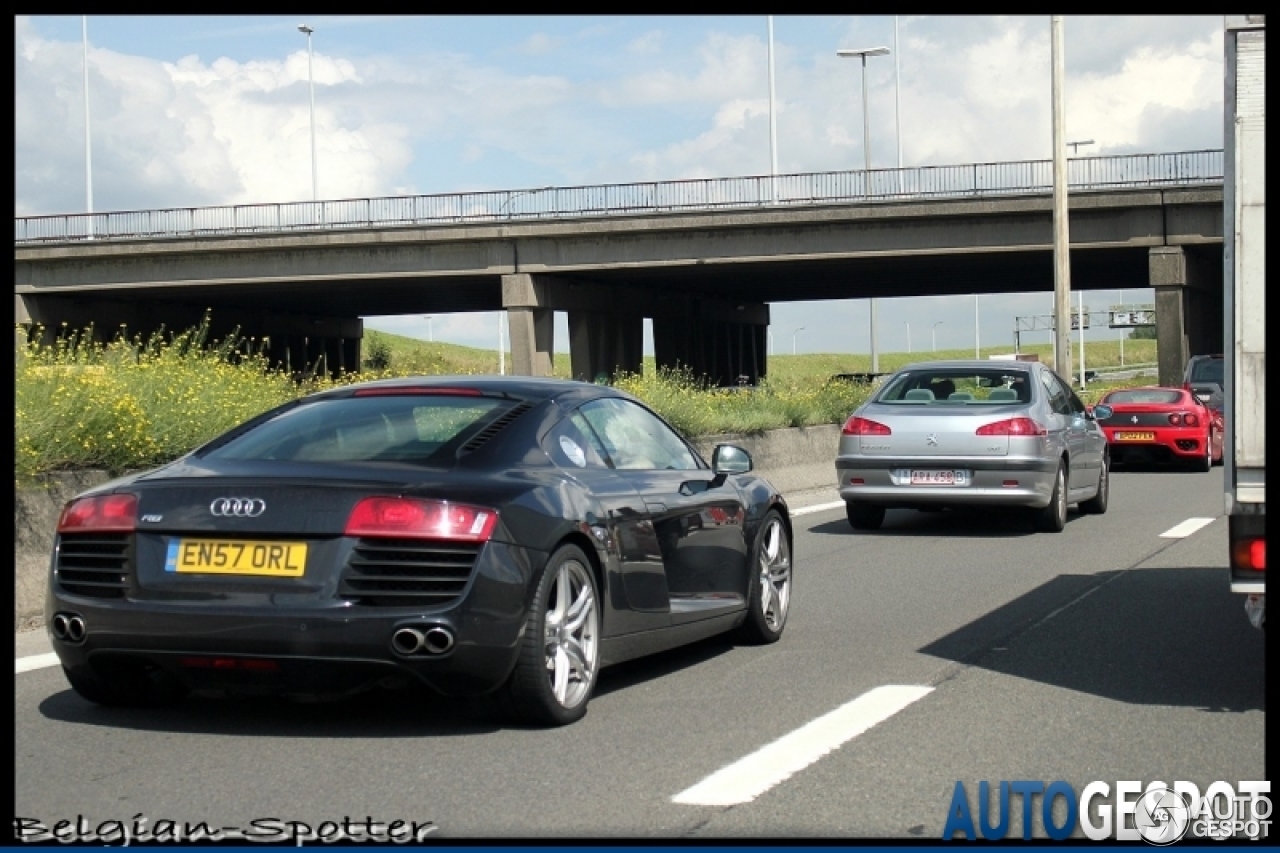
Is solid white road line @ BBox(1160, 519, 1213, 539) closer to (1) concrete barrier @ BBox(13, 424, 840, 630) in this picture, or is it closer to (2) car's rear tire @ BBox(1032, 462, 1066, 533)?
(2) car's rear tire @ BBox(1032, 462, 1066, 533)

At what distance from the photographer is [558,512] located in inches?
272

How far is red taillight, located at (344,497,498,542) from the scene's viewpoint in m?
6.39

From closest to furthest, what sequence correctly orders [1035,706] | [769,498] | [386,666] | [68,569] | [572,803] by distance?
1. [572,803]
2. [386,666]
3. [68,569]
4. [1035,706]
5. [769,498]

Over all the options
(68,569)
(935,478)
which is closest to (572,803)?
(68,569)

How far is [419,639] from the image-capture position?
633 cm

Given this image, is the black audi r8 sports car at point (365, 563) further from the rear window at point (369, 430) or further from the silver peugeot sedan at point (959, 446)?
the silver peugeot sedan at point (959, 446)

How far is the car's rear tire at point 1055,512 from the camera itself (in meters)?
16.0

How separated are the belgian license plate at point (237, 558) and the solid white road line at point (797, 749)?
65.9 inches

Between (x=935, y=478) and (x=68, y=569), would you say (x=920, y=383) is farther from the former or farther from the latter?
(x=68, y=569)

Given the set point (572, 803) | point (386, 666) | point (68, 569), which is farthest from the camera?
point (68, 569)

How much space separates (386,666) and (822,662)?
9.45ft

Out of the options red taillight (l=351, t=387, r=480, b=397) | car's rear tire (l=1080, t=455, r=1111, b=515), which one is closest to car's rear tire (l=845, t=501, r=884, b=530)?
car's rear tire (l=1080, t=455, r=1111, b=515)
